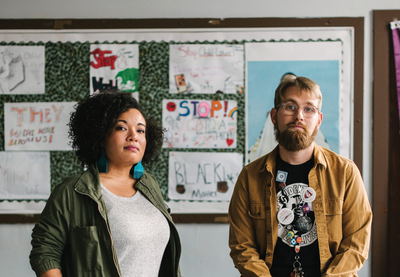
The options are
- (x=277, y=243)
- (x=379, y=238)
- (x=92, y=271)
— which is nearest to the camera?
(x=92, y=271)

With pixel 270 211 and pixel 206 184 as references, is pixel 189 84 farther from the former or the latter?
pixel 270 211

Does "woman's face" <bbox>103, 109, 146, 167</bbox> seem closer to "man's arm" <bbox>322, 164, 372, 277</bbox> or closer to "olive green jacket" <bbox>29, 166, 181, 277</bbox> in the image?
"olive green jacket" <bbox>29, 166, 181, 277</bbox>

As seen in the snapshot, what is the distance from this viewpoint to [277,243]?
4.52 ft

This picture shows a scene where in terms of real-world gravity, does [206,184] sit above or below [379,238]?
above

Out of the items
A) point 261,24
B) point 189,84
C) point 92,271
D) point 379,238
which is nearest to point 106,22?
point 189,84

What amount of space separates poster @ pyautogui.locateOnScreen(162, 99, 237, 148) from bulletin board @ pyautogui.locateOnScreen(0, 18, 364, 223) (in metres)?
0.03

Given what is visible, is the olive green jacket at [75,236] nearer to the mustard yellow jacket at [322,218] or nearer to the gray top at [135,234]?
the gray top at [135,234]

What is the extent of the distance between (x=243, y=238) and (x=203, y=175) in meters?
0.96

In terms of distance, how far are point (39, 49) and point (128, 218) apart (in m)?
1.82

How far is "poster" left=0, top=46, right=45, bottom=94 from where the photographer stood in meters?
2.39

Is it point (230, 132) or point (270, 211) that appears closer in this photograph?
point (270, 211)

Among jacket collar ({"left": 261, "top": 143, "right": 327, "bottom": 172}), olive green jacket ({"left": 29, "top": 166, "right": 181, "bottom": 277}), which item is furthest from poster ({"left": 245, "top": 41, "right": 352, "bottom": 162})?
olive green jacket ({"left": 29, "top": 166, "right": 181, "bottom": 277})

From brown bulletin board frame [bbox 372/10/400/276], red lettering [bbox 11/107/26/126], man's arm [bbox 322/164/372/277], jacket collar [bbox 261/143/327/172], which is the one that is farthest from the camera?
red lettering [bbox 11/107/26/126]

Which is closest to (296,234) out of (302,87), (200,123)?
(302,87)
